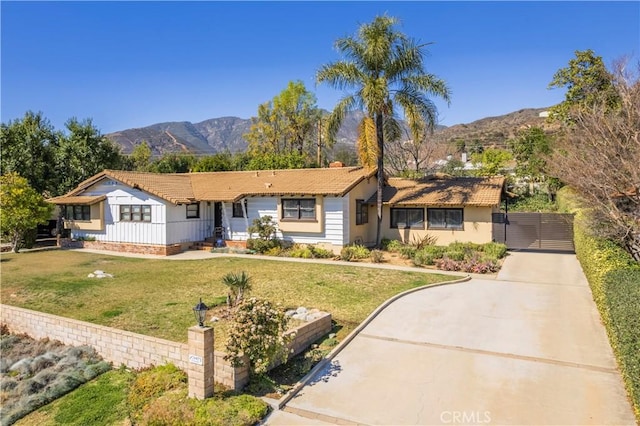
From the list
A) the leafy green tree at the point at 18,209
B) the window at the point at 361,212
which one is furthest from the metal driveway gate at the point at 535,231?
the leafy green tree at the point at 18,209

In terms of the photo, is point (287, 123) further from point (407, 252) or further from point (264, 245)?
point (407, 252)

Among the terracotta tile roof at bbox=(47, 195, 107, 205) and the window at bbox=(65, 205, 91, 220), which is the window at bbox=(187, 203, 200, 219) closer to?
the terracotta tile roof at bbox=(47, 195, 107, 205)

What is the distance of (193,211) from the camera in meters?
22.7

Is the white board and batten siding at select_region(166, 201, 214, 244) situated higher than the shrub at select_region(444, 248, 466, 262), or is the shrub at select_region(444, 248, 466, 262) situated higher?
the white board and batten siding at select_region(166, 201, 214, 244)

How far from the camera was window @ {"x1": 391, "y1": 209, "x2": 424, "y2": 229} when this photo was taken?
69.6 feet

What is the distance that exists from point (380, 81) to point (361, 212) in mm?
6757

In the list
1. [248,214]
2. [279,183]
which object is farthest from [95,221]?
[279,183]

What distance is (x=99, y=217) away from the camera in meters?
22.5

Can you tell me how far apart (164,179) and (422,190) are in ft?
48.8

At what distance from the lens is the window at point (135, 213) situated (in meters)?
21.2

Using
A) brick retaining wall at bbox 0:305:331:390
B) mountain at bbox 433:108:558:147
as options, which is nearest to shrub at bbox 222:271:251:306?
brick retaining wall at bbox 0:305:331:390

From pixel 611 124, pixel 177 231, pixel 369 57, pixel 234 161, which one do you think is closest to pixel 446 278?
pixel 611 124

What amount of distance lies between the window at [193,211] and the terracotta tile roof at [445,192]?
9.83 m

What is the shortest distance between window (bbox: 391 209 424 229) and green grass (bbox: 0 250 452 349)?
20.3 feet
